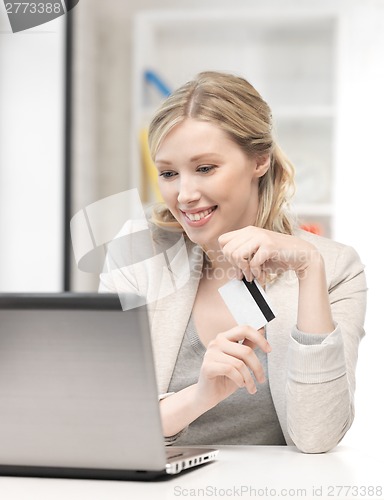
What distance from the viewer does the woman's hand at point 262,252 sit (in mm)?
1291

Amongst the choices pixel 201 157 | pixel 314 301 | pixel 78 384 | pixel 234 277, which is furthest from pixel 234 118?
pixel 78 384

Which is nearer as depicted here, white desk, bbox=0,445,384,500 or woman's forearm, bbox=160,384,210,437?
white desk, bbox=0,445,384,500

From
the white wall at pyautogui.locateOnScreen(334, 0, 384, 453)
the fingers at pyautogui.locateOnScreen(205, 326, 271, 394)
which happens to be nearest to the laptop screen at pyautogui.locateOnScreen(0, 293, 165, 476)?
the fingers at pyautogui.locateOnScreen(205, 326, 271, 394)

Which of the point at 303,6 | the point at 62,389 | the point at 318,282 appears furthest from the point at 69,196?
the point at 62,389

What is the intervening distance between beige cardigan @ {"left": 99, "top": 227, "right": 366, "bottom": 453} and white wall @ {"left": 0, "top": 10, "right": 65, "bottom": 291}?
163 cm

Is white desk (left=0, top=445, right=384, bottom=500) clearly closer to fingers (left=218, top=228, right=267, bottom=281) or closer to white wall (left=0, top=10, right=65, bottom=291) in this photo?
fingers (left=218, top=228, right=267, bottom=281)

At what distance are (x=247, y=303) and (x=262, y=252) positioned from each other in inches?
4.8

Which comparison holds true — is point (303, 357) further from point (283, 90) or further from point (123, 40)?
point (123, 40)

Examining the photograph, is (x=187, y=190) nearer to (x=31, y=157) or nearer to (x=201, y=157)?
(x=201, y=157)

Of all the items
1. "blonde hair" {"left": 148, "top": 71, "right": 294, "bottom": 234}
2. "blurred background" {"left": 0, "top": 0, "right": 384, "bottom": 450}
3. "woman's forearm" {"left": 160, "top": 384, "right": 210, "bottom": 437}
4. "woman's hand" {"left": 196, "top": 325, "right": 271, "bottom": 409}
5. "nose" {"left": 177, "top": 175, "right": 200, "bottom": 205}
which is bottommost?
"woman's forearm" {"left": 160, "top": 384, "right": 210, "bottom": 437}

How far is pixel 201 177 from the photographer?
1.55m

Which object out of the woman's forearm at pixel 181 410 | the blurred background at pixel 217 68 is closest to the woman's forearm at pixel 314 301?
the woman's forearm at pixel 181 410

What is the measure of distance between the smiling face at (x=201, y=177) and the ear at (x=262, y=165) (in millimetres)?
54

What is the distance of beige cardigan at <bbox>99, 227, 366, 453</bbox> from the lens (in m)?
1.31
